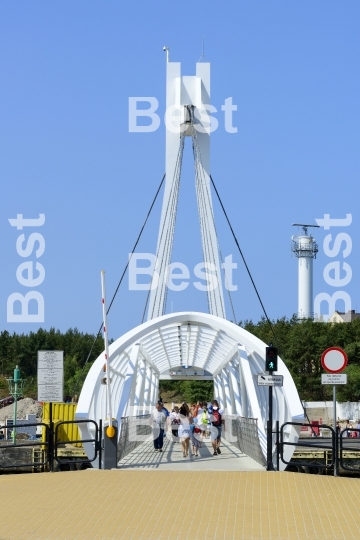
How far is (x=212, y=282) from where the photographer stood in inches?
1187

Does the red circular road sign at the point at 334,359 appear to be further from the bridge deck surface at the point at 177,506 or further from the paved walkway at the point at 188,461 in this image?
the paved walkway at the point at 188,461

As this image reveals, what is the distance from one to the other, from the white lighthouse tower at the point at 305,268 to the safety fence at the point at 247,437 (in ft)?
227

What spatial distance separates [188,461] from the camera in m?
20.7

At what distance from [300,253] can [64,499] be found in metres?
94.9

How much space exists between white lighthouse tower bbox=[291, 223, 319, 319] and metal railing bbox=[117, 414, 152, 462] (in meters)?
67.3

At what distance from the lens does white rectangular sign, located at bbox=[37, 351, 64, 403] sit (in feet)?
61.1

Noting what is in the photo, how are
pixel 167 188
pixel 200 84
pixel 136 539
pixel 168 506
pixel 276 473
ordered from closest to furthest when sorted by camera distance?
pixel 136 539
pixel 168 506
pixel 276 473
pixel 167 188
pixel 200 84

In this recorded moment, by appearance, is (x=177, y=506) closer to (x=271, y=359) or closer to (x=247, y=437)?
(x=271, y=359)

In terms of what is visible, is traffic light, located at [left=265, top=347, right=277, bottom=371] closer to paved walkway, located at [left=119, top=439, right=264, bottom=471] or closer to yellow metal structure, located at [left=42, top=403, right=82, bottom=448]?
paved walkway, located at [left=119, top=439, right=264, bottom=471]

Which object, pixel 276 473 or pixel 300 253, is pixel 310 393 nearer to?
pixel 300 253

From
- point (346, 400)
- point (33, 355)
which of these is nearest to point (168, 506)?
point (346, 400)

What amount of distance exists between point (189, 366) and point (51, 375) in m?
21.7

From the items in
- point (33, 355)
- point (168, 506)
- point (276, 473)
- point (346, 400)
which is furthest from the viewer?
point (33, 355)

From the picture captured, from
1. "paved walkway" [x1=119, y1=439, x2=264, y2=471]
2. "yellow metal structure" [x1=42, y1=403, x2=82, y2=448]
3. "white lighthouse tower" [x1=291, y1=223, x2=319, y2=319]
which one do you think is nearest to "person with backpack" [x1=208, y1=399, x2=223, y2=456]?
"paved walkway" [x1=119, y1=439, x2=264, y2=471]
